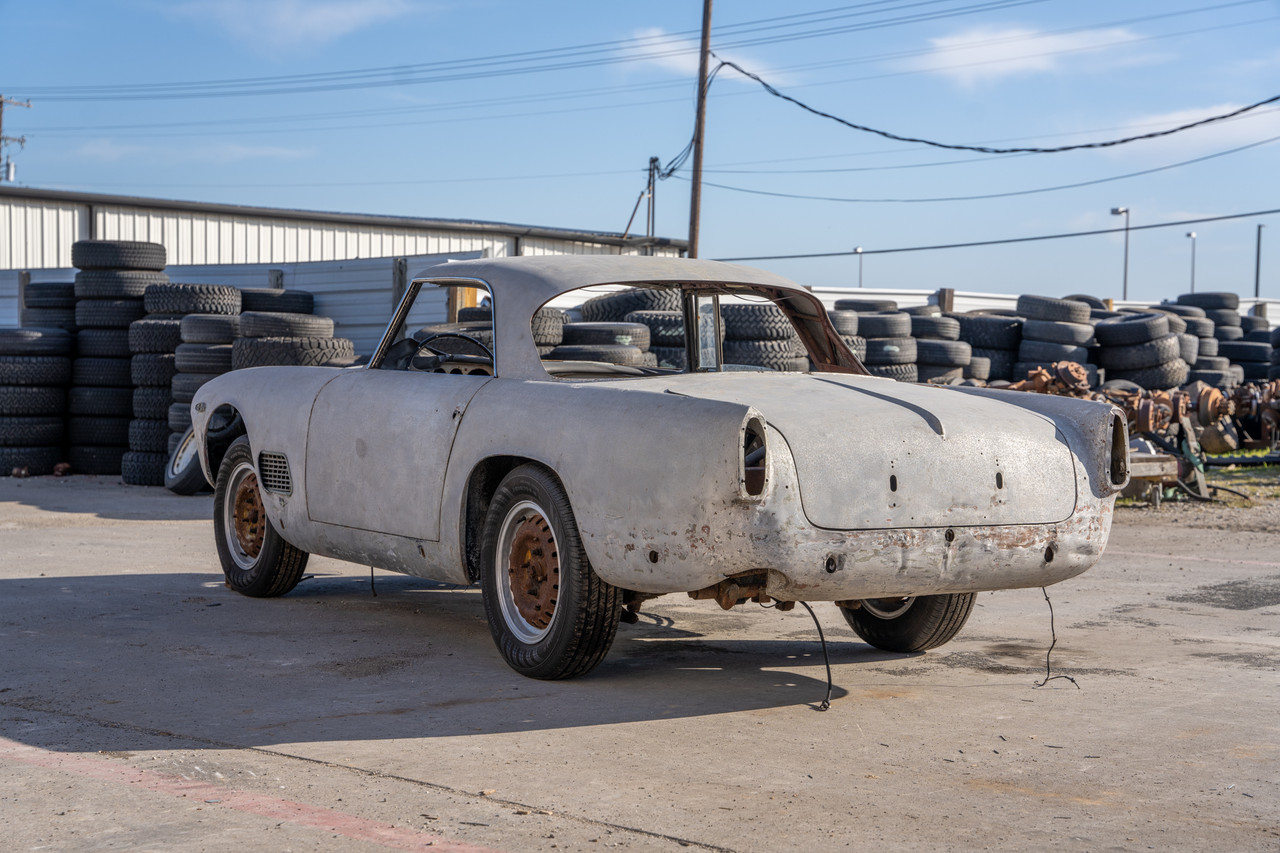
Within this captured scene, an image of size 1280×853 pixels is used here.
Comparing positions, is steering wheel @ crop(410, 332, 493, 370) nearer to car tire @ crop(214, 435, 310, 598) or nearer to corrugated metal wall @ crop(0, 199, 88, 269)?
car tire @ crop(214, 435, 310, 598)

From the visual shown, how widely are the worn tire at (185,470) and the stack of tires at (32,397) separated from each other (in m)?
2.33

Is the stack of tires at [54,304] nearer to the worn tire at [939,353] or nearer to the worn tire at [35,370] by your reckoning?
the worn tire at [35,370]

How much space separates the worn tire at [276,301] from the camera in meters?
16.1

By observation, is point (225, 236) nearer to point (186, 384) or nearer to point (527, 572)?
point (186, 384)

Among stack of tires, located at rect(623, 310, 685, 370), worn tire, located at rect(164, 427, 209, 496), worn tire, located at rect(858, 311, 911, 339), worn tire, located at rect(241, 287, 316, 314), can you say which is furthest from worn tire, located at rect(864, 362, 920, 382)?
stack of tires, located at rect(623, 310, 685, 370)

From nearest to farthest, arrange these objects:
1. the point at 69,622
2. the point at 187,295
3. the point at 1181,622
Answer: the point at 69,622, the point at 1181,622, the point at 187,295

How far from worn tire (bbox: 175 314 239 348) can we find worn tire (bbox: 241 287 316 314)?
2044mm

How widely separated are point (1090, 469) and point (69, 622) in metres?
4.57

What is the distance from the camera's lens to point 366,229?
110ft

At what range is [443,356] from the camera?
626 cm

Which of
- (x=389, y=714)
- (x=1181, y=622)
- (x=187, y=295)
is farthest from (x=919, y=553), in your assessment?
(x=187, y=295)

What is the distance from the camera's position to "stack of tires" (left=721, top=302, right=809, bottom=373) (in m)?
6.40

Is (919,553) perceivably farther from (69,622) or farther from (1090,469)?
(69,622)

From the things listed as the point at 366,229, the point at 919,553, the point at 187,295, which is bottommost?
the point at 919,553
